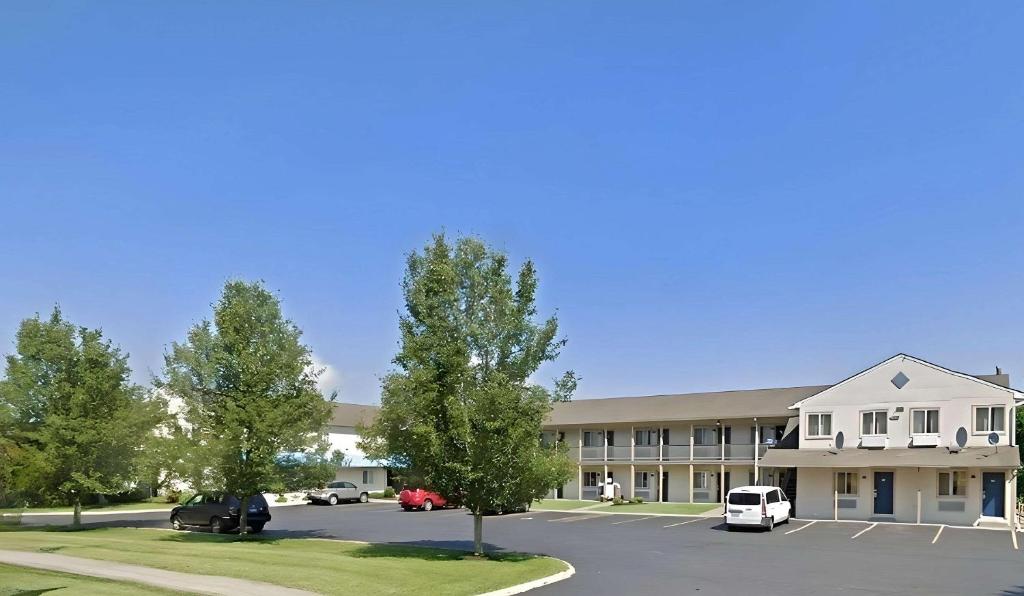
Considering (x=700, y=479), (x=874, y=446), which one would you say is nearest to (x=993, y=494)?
(x=874, y=446)

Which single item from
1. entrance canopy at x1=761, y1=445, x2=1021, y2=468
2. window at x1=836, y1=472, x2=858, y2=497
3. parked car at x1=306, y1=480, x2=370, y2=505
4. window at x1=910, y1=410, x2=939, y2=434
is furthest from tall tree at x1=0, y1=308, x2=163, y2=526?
window at x1=910, y1=410, x2=939, y2=434

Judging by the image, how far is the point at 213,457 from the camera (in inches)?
1064

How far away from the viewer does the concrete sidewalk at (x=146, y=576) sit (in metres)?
16.0

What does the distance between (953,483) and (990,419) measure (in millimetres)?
3494

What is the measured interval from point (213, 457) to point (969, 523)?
109ft

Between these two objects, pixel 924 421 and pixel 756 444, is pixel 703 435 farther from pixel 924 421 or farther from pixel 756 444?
pixel 924 421

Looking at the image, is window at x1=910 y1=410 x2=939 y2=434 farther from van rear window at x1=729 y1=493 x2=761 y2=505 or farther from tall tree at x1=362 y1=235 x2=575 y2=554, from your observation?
tall tree at x1=362 y1=235 x2=575 y2=554

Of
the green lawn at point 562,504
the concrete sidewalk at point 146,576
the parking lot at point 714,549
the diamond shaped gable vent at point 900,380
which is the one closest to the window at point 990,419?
the diamond shaped gable vent at point 900,380

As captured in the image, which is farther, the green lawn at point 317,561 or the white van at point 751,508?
the white van at point 751,508

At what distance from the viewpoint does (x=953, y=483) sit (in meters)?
38.5

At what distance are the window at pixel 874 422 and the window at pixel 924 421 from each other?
3.97ft

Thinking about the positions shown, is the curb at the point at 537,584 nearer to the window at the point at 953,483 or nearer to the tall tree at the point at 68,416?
the tall tree at the point at 68,416

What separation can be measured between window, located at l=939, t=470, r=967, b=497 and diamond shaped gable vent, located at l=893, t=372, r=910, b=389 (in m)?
4.54

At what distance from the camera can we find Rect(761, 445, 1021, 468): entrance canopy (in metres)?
36.4
